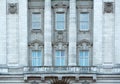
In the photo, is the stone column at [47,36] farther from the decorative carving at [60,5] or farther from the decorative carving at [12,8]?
the decorative carving at [12,8]

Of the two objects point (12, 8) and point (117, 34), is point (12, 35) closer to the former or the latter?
point (12, 8)

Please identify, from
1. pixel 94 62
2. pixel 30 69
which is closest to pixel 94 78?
pixel 94 62

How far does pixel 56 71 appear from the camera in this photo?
54.7 m

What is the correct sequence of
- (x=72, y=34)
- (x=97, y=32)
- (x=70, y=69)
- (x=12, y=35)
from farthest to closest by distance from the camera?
(x=12, y=35), (x=72, y=34), (x=97, y=32), (x=70, y=69)

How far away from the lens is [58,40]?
56281mm

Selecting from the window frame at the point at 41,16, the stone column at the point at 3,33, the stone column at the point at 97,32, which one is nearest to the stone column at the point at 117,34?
the stone column at the point at 97,32

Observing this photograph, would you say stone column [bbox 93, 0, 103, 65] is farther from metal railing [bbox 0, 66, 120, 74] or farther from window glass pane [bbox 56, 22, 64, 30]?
window glass pane [bbox 56, 22, 64, 30]

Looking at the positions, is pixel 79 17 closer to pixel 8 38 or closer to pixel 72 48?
pixel 72 48

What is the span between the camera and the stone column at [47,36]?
55.7 m

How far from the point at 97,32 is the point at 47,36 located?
4.67 metres

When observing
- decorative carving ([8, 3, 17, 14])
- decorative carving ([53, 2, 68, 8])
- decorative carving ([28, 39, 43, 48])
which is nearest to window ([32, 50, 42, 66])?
decorative carving ([28, 39, 43, 48])

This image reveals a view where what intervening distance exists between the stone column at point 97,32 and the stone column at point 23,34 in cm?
634

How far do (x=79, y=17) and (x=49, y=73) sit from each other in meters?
6.23

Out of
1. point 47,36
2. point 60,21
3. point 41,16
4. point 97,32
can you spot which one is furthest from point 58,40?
point 97,32
